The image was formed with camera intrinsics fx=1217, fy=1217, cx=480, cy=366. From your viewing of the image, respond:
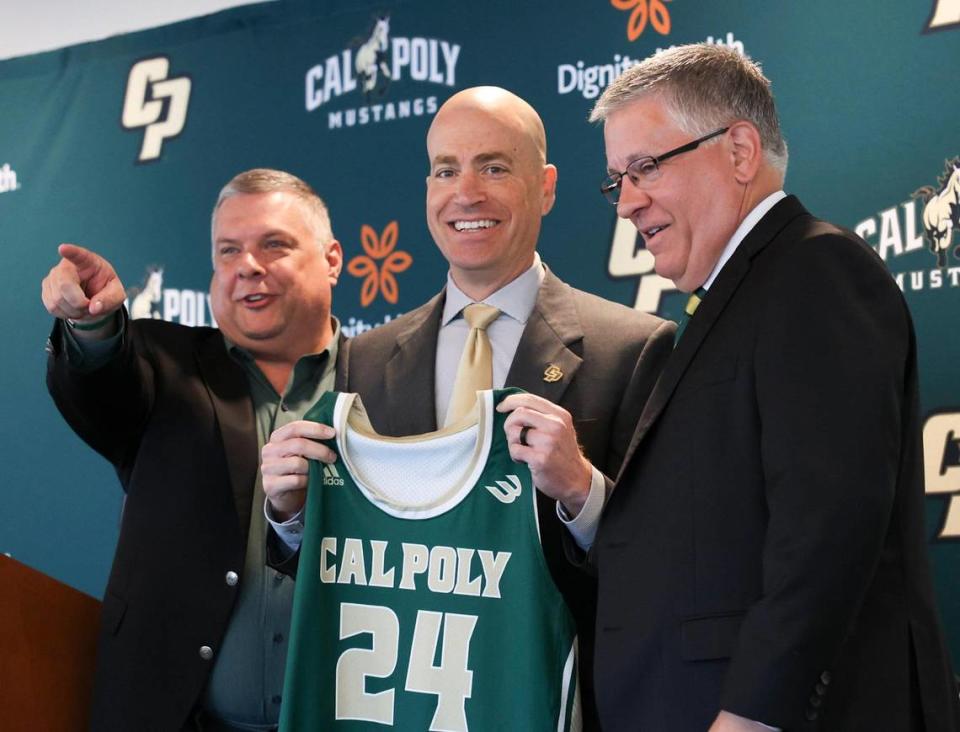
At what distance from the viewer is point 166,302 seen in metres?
3.82

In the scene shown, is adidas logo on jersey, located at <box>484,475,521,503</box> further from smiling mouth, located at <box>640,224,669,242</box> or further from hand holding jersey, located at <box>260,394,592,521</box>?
smiling mouth, located at <box>640,224,669,242</box>

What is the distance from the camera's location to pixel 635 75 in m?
1.64

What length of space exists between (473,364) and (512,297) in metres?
0.17

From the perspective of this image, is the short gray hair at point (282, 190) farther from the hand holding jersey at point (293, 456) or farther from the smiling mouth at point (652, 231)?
the smiling mouth at point (652, 231)

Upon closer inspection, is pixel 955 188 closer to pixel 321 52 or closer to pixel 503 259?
pixel 503 259

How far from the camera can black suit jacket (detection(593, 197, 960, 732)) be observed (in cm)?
133

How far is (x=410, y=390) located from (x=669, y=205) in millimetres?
675

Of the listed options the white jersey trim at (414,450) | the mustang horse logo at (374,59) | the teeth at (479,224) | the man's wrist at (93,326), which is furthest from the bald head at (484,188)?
the mustang horse logo at (374,59)

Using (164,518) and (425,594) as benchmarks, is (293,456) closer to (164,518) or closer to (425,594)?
(425,594)

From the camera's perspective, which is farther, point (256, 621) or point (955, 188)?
point (955, 188)

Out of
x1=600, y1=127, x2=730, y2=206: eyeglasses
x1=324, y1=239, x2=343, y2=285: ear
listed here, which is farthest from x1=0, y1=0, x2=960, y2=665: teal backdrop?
x1=600, y1=127, x2=730, y2=206: eyeglasses

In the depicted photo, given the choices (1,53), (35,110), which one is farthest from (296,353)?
(1,53)

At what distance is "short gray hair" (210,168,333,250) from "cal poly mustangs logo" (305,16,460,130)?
830 mm

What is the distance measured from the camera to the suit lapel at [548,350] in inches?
79.6
